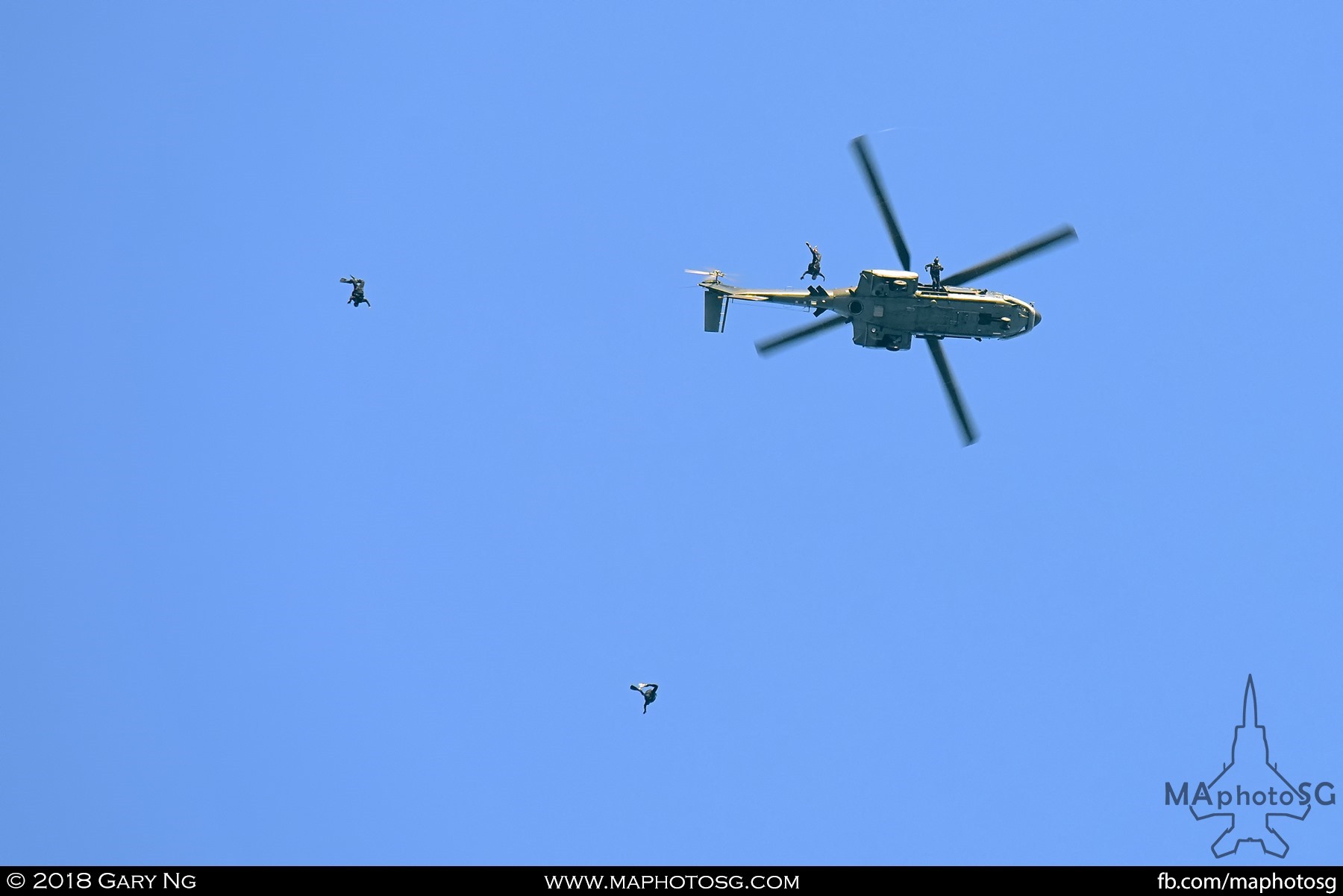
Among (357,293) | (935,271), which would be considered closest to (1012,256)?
→ (935,271)

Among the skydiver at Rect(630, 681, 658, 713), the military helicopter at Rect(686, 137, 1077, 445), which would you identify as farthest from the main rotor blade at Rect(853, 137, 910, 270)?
the skydiver at Rect(630, 681, 658, 713)

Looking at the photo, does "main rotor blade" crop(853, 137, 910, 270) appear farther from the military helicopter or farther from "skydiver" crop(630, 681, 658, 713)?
"skydiver" crop(630, 681, 658, 713)

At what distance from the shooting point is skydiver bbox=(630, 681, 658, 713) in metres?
62.2

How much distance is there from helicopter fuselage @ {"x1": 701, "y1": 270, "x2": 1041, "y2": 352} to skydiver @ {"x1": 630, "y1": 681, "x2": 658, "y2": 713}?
14036mm

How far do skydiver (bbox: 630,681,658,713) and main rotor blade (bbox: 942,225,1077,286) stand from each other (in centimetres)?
1869

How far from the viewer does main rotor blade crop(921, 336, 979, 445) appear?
59375 mm

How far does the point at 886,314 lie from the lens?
58.3 m

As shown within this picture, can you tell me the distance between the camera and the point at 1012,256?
2249 inches

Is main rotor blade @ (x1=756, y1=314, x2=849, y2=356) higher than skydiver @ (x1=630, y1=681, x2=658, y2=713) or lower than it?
higher

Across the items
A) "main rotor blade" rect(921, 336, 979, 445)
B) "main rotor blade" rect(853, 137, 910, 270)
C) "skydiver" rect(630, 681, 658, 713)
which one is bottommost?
"skydiver" rect(630, 681, 658, 713)

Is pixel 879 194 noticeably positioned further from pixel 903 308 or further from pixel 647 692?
pixel 647 692

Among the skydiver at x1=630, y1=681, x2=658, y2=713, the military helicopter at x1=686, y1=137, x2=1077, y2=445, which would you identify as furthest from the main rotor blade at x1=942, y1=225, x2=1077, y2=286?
the skydiver at x1=630, y1=681, x2=658, y2=713
